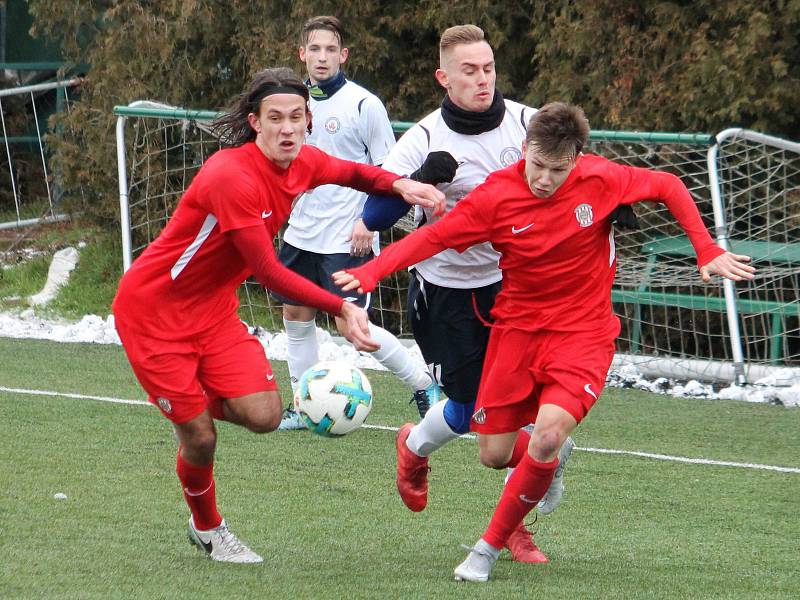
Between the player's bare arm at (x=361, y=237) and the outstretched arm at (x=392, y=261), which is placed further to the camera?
the player's bare arm at (x=361, y=237)

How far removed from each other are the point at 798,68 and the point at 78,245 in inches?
297

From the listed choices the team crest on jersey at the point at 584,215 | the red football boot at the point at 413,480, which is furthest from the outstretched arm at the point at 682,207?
the red football boot at the point at 413,480

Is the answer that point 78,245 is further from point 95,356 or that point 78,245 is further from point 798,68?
point 798,68

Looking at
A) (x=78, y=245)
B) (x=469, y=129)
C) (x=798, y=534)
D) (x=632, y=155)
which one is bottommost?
(x=78, y=245)

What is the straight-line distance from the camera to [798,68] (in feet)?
31.4

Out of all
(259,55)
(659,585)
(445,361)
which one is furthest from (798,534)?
(259,55)

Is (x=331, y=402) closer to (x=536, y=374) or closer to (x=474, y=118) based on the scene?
(x=536, y=374)

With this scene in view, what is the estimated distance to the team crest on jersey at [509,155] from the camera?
17.1ft

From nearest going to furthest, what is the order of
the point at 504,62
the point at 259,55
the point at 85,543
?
the point at 85,543 → the point at 504,62 → the point at 259,55

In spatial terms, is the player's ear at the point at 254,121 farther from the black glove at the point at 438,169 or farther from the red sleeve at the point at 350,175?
the black glove at the point at 438,169

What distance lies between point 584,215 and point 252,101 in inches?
48.9

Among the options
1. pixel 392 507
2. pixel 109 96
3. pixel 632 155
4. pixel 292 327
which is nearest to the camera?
pixel 392 507

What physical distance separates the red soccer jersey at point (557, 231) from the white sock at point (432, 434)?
0.76 m

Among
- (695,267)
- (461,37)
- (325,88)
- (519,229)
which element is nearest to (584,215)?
(519,229)
